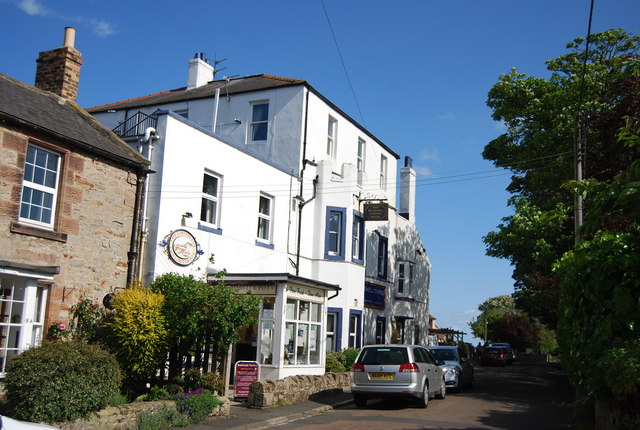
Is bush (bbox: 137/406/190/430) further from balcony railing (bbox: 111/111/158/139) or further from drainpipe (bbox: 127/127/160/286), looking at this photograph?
balcony railing (bbox: 111/111/158/139)

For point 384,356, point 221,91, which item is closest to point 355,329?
point 384,356

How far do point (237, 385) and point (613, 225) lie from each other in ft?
36.9

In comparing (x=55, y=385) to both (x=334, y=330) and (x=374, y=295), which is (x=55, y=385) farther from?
(x=374, y=295)

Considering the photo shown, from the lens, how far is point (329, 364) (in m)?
20.7

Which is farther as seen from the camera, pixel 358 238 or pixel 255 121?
pixel 358 238

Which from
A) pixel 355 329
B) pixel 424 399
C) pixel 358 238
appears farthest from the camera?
pixel 358 238

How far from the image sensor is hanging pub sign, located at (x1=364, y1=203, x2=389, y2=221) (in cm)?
2477

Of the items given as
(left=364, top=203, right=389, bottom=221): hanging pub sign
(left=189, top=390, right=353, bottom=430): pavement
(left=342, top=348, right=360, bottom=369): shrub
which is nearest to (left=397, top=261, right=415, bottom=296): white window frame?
(left=364, top=203, right=389, bottom=221): hanging pub sign

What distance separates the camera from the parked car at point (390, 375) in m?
15.5

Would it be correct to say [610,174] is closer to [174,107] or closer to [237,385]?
[237,385]

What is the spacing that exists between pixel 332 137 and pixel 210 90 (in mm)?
5614

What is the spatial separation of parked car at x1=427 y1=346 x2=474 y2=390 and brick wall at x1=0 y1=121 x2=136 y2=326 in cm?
1145

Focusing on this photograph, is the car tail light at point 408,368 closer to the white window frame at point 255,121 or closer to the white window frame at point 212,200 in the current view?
the white window frame at point 212,200

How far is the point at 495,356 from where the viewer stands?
149ft
